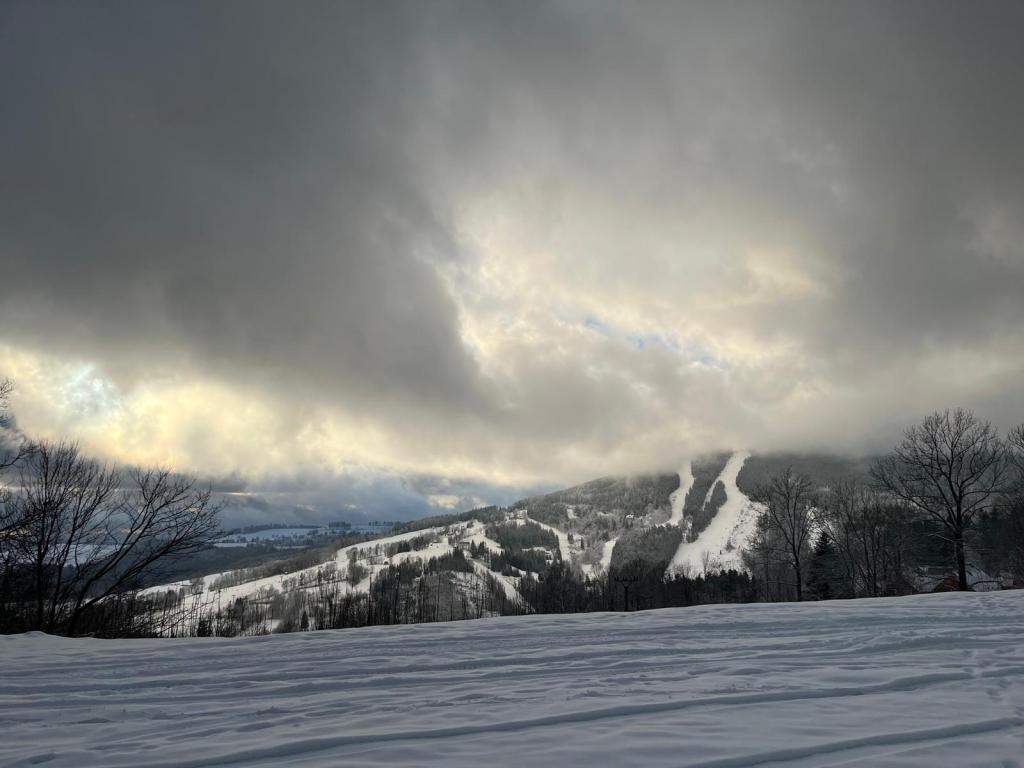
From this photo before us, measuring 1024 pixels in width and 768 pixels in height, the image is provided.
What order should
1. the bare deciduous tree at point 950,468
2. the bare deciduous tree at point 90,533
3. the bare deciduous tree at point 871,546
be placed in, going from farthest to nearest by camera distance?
the bare deciduous tree at point 871,546, the bare deciduous tree at point 950,468, the bare deciduous tree at point 90,533

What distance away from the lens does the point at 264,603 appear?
430 ft

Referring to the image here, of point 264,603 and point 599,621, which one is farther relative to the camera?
point 264,603

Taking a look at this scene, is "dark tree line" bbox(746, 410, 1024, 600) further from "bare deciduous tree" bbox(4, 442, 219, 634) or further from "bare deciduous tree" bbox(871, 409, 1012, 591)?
"bare deciduous tree" bbox(4, 442, 219, 634)

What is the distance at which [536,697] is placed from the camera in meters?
5.52


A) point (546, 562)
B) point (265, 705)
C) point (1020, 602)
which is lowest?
point (546, 562)

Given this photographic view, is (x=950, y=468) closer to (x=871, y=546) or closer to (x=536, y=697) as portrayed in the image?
(x=871, y=546)

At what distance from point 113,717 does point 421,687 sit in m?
3.37

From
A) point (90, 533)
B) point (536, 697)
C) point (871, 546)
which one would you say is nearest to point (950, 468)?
point (871, 546)

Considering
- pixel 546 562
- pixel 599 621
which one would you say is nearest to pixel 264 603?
pixel 546 562

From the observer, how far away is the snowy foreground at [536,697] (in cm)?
409

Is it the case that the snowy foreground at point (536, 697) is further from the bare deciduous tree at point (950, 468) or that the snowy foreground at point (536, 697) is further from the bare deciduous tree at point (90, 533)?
the bare deciduous tree at point (950, 468)

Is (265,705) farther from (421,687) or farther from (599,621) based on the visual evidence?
(599,621)

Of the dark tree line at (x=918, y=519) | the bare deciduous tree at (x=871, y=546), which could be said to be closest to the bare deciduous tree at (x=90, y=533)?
the dark tree line at (x=918, y=519)

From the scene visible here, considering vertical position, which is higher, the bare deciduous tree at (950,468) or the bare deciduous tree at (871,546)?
Answer: the bare deciduous tree at (950,468)
